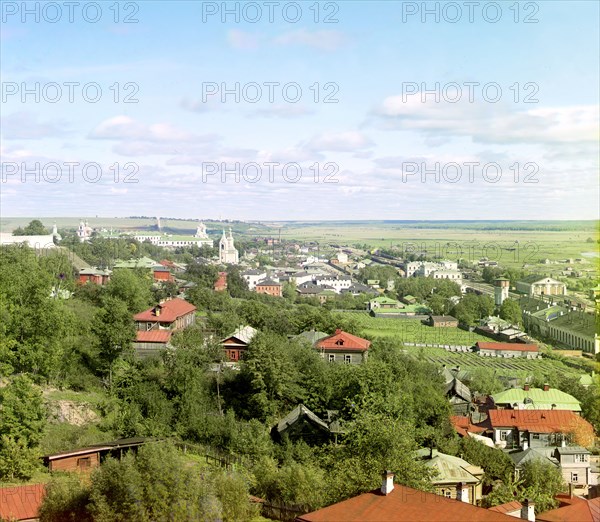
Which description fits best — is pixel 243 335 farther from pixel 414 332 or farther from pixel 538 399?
pixel 414 332

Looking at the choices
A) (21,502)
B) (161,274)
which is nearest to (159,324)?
(21,502)

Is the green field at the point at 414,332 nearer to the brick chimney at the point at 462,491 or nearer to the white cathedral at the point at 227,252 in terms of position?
the brick chimney at the point at 462,491

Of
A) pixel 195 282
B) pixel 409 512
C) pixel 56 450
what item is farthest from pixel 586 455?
pixel 195 282

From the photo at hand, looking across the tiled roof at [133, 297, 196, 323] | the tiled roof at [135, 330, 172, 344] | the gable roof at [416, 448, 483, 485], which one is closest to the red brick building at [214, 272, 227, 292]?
the tiled roof at [133, 297, 196, 323]

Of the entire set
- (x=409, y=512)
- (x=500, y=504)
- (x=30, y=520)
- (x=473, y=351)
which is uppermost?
(x=409, y=512)

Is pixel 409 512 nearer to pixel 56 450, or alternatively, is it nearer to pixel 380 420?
pixel 380 420

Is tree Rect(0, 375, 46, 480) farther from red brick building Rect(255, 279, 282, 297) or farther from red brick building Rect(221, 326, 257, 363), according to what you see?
red brick building Rect(255, 279, 282, 297)
